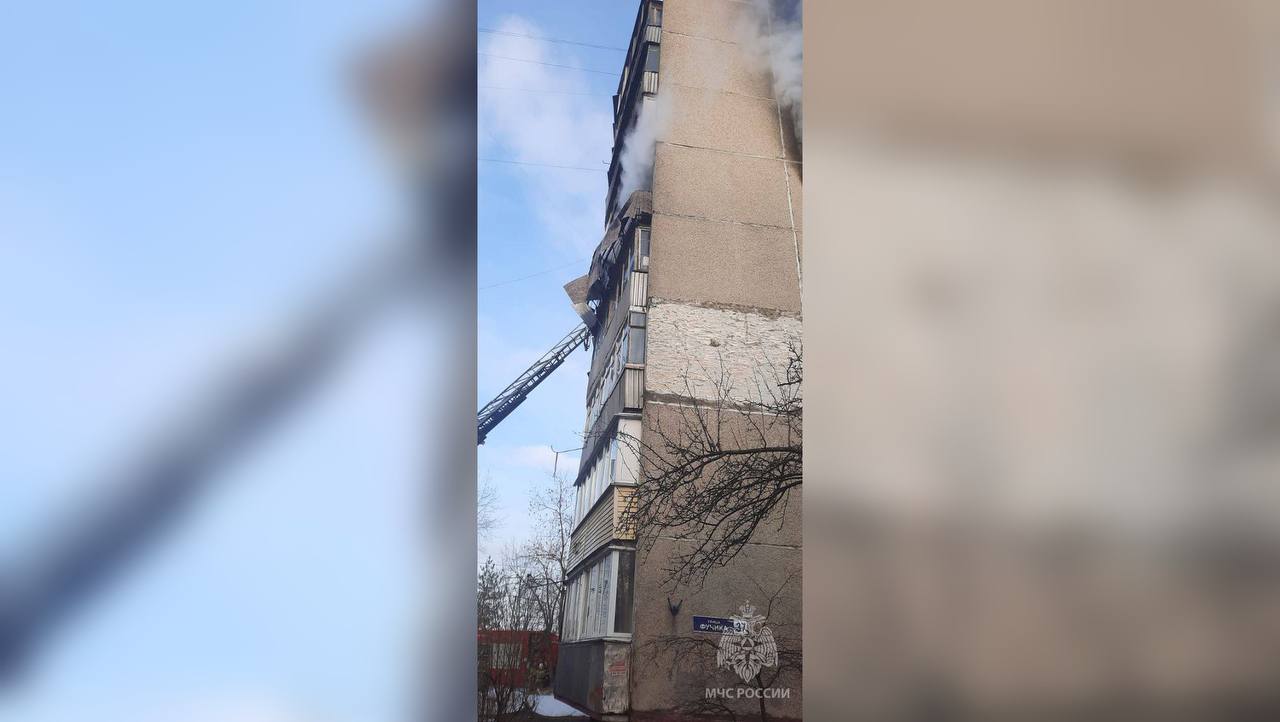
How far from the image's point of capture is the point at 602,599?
97 cm

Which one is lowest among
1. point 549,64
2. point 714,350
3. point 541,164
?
point 714,350

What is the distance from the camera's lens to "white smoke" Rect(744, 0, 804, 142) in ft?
3.80

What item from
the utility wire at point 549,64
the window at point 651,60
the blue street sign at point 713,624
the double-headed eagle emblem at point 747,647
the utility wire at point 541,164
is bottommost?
the double-headed eagle emblem at point 747,647

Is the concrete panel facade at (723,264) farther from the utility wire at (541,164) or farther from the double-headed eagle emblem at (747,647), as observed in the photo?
the double-headed eagle emblem at (747,647)

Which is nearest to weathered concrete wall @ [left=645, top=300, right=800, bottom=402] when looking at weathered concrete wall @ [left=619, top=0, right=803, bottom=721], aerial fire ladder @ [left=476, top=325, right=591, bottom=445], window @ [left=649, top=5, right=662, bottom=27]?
weathered concrete wall @ [left=619, top=0, right=803, bottom=721]

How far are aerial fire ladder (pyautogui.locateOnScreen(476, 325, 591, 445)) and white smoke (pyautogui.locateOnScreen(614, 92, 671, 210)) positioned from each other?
0.63ft

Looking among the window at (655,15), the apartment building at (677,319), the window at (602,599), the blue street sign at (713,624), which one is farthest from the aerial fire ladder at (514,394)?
the window at (655,15)

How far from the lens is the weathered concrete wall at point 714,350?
102cm

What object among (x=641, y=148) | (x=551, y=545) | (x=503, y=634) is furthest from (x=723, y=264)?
(x=503, y=634)

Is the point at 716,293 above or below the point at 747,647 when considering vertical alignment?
above

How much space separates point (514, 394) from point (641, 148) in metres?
0.32

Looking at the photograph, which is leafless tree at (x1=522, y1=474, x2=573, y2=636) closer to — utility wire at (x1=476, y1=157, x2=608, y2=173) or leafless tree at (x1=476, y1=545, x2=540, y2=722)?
leafless tree at (x1=476, y1=545, x2=540, y2=722)
